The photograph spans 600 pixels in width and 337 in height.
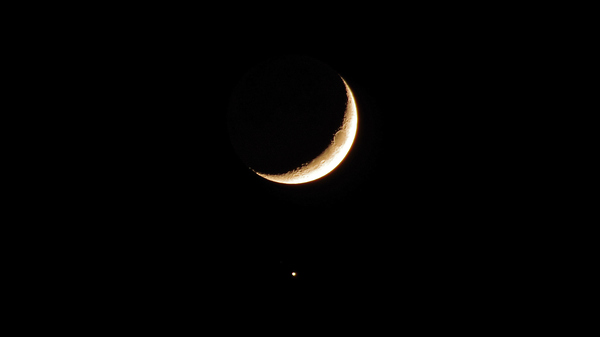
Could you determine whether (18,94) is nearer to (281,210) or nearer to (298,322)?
(281,210)

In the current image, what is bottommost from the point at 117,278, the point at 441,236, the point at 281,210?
the point at 117,278

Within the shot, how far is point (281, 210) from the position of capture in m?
3.33

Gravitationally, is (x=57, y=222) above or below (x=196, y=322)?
above

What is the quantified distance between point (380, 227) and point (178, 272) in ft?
5.80

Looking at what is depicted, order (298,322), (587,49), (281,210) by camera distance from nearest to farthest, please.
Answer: (587,49) → (298,322) → (281,210)

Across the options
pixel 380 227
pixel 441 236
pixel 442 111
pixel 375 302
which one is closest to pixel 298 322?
pixel 375 302

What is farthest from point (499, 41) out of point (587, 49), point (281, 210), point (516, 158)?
point (281, 210)

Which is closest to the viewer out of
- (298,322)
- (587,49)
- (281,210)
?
(587,49)

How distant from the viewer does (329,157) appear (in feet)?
8.08

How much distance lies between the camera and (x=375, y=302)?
3104 mm

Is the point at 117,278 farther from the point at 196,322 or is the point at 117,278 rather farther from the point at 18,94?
the point at 18,94

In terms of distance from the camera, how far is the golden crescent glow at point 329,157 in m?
2.43

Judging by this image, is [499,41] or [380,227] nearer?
[499,41]

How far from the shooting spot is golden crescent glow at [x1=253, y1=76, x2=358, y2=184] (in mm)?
2430
